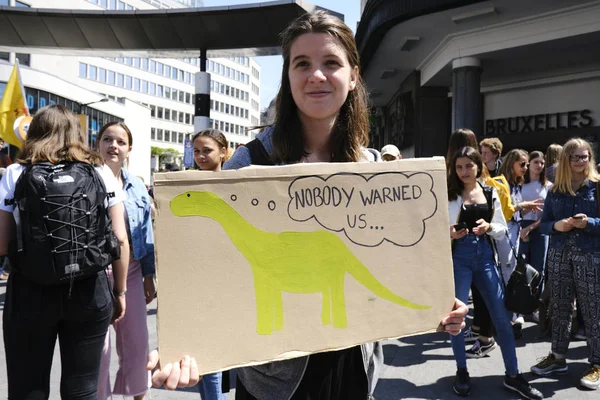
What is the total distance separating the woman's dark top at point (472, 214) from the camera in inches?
151

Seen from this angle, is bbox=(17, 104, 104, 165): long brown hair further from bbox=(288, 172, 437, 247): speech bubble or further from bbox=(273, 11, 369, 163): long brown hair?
bbox=(288, 172, 437, 247): speech bubble

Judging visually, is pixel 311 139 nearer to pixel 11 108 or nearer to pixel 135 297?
pixel 135 297

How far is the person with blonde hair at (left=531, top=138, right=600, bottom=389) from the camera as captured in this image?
3.92m

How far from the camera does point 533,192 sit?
591cm

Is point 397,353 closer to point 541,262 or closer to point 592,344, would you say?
point 592,344

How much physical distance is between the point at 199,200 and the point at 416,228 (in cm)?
63

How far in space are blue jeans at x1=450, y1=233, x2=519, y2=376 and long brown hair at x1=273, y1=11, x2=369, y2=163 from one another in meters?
2.55

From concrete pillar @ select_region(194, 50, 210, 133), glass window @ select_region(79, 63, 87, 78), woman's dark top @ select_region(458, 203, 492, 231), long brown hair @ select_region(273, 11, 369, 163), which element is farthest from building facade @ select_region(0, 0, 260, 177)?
long brown hair @ select_region(273, 11, 369, 163)

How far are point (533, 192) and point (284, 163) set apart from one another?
5.39m

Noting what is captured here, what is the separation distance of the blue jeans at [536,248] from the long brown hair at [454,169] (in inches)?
93.2

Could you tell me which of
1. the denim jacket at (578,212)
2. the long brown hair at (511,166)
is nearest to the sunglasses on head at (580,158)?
the denim jacket at (578,212)

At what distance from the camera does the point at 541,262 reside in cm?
586

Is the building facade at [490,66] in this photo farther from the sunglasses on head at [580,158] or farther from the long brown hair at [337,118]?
the long brown hair at [337,118]

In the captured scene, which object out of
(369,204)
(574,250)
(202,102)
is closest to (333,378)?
(369,204)
